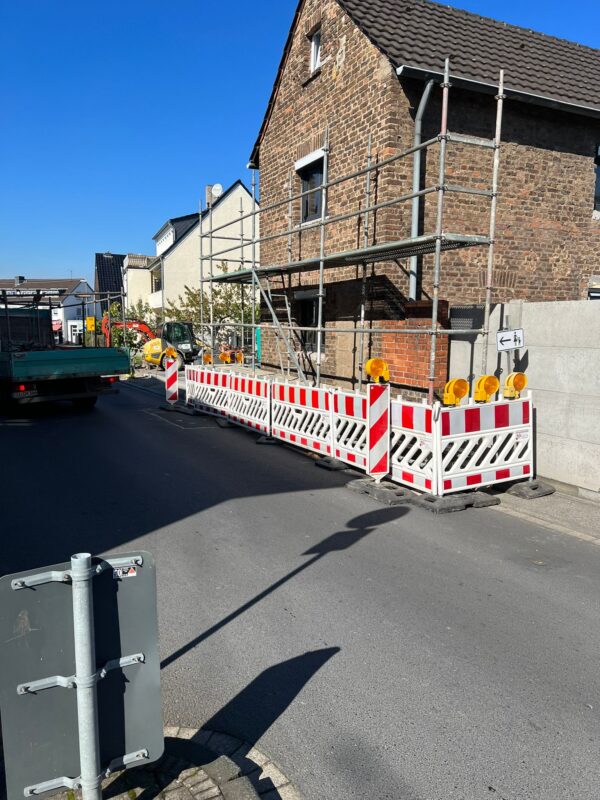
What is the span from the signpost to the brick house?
23.5 ft

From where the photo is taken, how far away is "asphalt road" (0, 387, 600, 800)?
2.73 meters

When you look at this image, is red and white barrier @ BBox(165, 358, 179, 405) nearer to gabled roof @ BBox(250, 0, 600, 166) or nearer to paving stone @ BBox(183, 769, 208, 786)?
gabled roof @ BBox(250, 0, 600, 166)

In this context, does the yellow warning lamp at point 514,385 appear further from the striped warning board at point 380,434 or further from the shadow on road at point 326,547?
the shadow on road at point 326,547

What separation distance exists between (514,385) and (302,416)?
3215 mm

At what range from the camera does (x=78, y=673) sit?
2.09 metres

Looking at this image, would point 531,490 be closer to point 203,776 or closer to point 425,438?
point 425,438

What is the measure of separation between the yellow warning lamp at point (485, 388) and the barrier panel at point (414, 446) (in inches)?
31.5

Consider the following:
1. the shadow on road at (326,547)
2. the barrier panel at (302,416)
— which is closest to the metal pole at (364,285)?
the barrier panel at (302,416)

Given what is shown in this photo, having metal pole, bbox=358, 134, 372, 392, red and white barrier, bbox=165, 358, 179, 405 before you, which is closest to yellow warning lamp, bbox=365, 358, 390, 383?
metal pole, bbox=358, 134, 372, 392

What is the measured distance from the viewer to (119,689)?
2.23 meters

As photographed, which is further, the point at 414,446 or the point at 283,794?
the point at 414,446

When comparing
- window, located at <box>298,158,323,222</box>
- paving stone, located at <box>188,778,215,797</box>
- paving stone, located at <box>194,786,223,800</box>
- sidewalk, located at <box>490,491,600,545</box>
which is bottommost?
sidewalk, located at <box>490,491,600,545</box>

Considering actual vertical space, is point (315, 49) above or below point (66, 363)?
above

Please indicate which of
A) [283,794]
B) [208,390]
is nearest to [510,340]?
[283,794]
